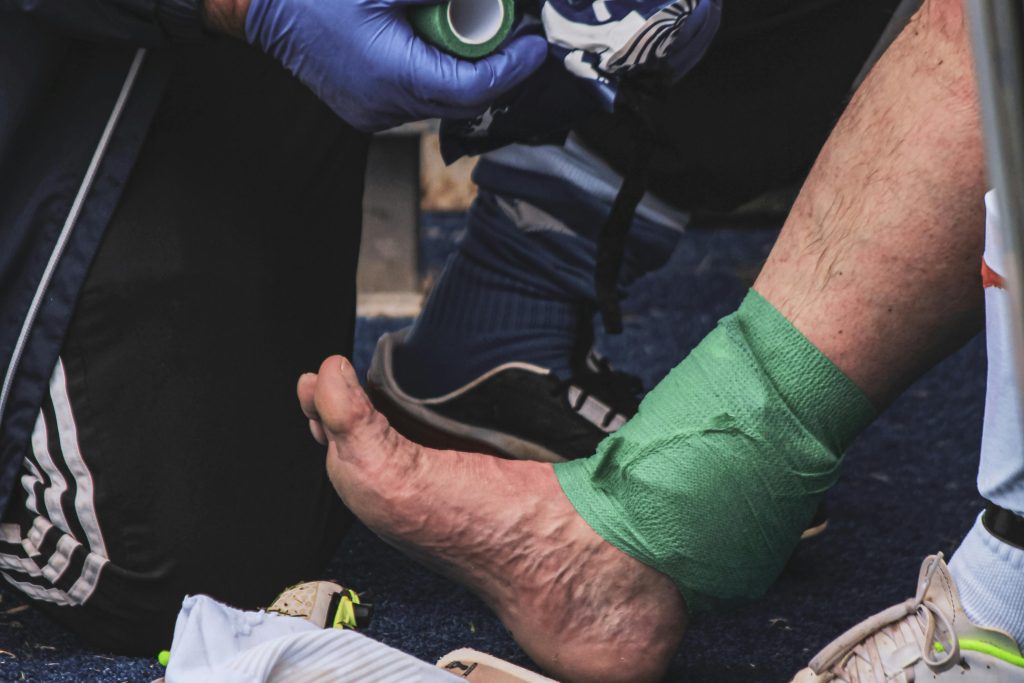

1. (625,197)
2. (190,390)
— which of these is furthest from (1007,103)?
(190,390)

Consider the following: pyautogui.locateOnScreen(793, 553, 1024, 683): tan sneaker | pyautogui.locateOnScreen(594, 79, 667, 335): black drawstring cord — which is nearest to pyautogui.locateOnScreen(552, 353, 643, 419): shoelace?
pyautogui.locateOnScreen(594, 79, 667, 335): black drawstring cord

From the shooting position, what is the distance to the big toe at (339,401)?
746mm

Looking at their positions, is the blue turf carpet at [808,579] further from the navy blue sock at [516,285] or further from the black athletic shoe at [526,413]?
the navy blue sock at [516,285]

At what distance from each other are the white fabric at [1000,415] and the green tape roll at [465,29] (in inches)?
13.7

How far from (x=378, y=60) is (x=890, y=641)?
52 cm

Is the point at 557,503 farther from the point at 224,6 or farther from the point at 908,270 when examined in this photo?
the point at 224,6

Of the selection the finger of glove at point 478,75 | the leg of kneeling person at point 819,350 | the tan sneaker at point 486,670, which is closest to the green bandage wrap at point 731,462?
the leg of kneeling person at point 819,350

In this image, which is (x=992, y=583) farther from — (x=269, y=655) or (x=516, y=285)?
(x=516, y=285)

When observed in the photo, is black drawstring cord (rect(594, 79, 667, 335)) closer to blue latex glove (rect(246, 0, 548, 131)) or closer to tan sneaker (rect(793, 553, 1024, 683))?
blue latex glove (rect(246, 0, 548, 131))

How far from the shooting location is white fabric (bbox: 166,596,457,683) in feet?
2.09

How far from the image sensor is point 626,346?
1663mm

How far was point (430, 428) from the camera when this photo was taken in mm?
1085

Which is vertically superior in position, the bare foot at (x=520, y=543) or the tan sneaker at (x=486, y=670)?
the bare foot at (x=520, y=543)

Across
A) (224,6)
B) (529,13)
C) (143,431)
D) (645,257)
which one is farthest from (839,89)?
(143,431)
